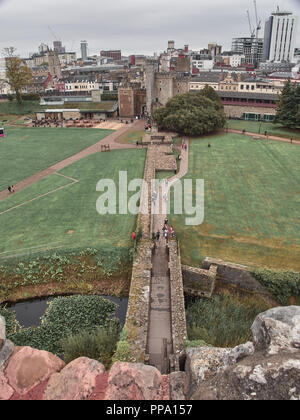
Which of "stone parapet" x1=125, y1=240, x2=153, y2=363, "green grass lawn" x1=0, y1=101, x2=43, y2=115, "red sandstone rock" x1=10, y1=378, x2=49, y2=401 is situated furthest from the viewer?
"green grass lawn" x1=0, y1=101, x2=43, y2=115

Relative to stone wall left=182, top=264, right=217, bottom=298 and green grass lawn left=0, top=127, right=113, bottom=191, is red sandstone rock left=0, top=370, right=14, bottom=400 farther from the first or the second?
green grass lawn left=0, top=127, right=113, bottom=191

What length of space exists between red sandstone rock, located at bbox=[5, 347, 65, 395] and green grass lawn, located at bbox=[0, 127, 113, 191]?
30.0 m

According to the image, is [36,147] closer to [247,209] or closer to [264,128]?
[247,209]

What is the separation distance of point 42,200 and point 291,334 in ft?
97.9

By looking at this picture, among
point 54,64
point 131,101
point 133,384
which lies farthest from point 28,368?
point 54,64

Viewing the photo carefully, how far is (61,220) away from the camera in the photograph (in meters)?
29.2

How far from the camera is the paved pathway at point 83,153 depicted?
3774 cm

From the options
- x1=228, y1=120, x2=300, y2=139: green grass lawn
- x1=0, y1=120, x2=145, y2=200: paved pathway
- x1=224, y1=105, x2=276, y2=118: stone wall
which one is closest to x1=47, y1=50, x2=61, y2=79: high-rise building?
x1=0, y1=120, x2=145, y2=200: paved pathway

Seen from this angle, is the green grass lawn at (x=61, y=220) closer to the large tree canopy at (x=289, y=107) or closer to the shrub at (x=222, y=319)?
the shrub at (x=222, y=319)

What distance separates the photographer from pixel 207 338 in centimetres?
1669

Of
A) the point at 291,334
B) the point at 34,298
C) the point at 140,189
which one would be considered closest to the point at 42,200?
the point at 140,189

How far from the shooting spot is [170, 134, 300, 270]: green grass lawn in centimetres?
2433
